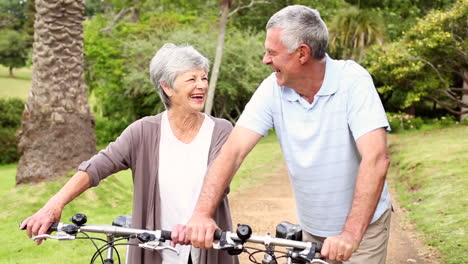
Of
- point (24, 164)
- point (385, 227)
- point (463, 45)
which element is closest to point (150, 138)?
point (385, 227)

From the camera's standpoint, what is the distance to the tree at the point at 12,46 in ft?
171

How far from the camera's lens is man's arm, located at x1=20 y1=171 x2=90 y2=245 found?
9.52ft

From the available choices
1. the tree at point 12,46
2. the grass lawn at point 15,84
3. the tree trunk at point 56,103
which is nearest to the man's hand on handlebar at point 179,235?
the tree trunk at point 56,103

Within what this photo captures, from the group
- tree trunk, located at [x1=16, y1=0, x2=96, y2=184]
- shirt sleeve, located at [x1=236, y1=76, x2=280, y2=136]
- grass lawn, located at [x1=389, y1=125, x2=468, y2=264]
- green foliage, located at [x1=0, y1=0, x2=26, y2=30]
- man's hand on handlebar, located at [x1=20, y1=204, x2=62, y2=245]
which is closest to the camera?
man's hand on handlebar, located at [x1=20, y1=204, x2=62, y2=245]

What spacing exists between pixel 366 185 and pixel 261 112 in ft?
2.07

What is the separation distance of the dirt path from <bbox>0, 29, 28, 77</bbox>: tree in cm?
4200

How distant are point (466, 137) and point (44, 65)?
1200 centimetres

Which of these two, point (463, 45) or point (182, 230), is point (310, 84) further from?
point (463, 45)

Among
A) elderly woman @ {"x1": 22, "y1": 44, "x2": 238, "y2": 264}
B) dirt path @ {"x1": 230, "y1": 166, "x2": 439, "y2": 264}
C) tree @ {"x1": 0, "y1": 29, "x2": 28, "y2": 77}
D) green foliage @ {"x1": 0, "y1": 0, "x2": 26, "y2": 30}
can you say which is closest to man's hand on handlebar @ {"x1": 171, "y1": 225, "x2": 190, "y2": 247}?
elderly woman @ {"x1": 22, "y1": 44, "x2": 238, "y2": 264}

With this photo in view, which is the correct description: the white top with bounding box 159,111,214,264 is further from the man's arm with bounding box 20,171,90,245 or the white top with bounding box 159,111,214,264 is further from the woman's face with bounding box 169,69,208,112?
the man's arm with bounding box 20,171,90,245

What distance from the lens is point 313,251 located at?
7.92 feet

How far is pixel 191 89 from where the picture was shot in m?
3.52

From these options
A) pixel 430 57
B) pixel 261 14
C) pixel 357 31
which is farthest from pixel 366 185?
pixel 261 14

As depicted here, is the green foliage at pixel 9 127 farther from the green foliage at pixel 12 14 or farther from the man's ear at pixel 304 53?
the green foliage at pixel 12 14
